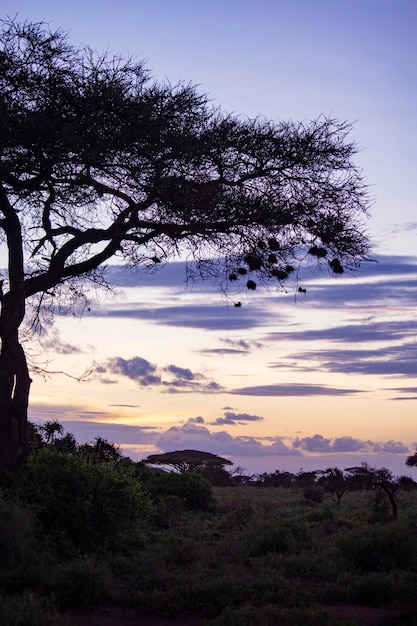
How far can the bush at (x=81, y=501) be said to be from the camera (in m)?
13.7

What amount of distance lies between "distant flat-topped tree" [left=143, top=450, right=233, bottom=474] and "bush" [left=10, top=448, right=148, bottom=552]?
26.5m

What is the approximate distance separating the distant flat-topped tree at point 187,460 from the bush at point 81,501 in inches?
1043

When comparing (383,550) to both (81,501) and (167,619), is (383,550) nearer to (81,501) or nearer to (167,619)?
(167,619)

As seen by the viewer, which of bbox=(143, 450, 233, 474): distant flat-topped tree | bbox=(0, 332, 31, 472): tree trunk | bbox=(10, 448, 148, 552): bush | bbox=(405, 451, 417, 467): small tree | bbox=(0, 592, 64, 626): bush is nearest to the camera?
bbox=(0, 592, 64, 626): bush

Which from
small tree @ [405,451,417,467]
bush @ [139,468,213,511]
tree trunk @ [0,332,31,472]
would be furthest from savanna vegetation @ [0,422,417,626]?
small tree @ [405,451,417,467]

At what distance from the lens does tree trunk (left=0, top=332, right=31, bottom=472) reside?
49.6 ft

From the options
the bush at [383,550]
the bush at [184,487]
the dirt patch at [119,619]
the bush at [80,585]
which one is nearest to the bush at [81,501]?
the bush at [80,585]

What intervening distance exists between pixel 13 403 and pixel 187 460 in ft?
93.2

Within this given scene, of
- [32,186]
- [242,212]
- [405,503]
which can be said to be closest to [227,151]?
[242,212]

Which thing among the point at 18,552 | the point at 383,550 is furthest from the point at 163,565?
the point at 383,550

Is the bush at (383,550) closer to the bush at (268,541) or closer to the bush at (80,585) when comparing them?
the bush at (268,541)

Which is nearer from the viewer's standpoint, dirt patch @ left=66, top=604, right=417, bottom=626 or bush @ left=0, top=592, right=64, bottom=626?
bush @ left=0, top=592, right=64, bottom=626

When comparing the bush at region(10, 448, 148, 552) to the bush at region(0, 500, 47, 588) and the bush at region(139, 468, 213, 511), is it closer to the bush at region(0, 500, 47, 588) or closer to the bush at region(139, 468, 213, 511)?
the bush at region(0, 500, 47, 588)

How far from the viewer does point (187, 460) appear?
4291 centimetres
